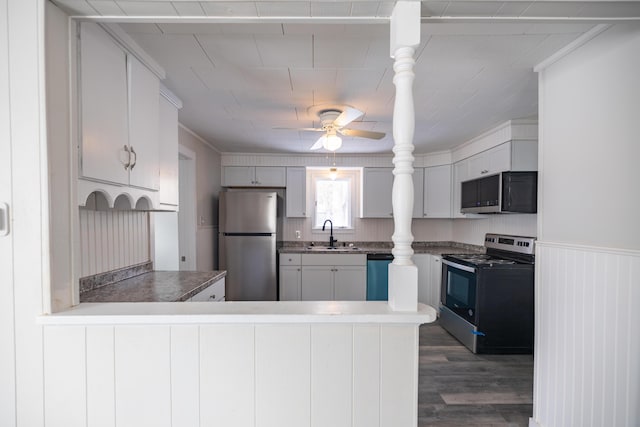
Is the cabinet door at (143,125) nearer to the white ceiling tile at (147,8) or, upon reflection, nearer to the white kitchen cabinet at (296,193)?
the white ceiling tile at (147,8)

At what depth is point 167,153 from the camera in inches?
75.7

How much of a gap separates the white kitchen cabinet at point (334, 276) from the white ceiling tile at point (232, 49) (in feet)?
8.61

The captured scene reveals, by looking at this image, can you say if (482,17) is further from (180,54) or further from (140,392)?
(140,392)

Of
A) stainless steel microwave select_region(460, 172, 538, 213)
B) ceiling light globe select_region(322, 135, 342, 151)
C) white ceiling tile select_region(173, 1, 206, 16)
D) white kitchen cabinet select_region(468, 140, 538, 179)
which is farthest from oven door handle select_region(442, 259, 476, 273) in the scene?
white ceiling tile select_region(173, 1, 206, 16)

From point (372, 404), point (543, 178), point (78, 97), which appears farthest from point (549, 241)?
point (78, 97)

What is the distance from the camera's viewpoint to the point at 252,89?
2.05 meters

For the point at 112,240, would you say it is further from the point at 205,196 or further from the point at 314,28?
the point at 205,196

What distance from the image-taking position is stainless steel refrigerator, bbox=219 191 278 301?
359cm

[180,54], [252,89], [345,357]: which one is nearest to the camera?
[345,357]

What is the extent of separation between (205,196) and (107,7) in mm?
2640

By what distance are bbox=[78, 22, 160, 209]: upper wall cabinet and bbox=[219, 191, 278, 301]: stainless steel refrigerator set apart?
194 centimetres

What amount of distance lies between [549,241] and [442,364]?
5.03 feet

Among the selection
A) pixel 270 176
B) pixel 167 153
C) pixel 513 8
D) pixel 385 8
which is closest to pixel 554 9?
pixel 513 8

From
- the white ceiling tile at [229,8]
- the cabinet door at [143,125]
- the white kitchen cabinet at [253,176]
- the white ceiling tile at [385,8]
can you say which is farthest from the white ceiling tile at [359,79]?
the white kitchen cabinet at [253,176]
